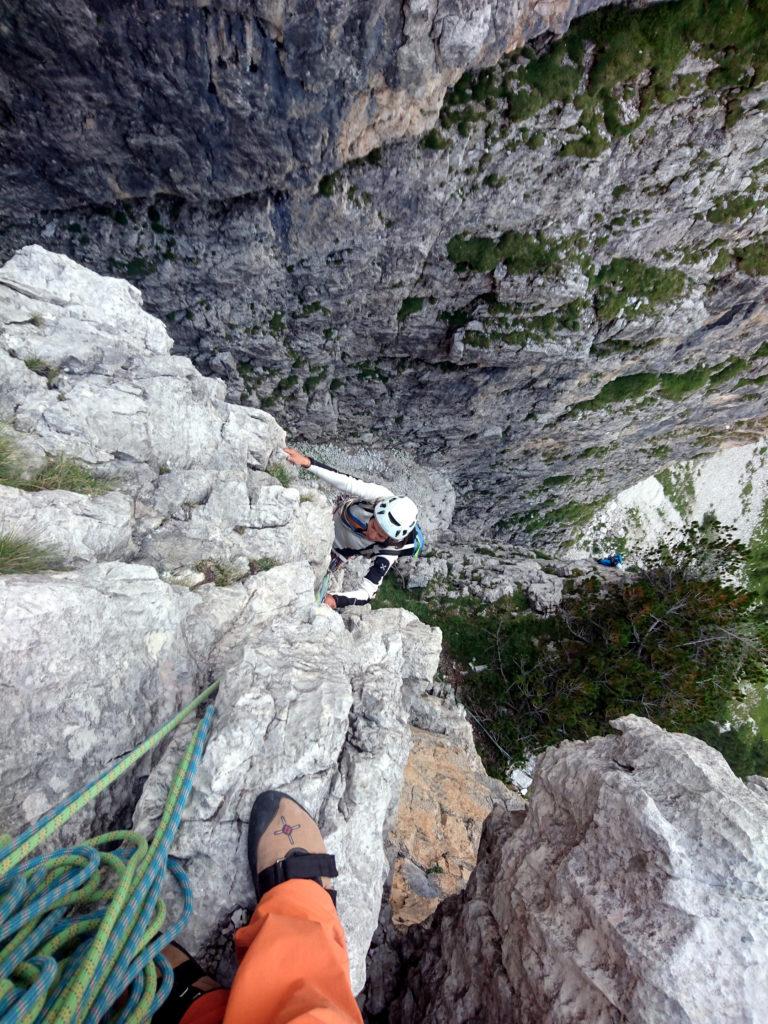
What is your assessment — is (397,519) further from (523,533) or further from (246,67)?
(523,533)

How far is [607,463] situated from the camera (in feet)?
77.4

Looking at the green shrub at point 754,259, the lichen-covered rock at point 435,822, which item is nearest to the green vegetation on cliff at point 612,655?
the lichen-covered rock at point 435,822

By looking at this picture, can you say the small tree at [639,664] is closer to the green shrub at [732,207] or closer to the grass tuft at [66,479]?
the green shrub at [732,207]

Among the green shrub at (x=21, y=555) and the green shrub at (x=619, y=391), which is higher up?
the green shrub at (x=619, y=391)

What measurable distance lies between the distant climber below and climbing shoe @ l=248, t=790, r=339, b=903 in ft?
12.2

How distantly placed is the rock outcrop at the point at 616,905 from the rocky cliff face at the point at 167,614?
1.13 m

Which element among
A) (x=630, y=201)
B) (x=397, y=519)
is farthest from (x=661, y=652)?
(x=630, y=201)

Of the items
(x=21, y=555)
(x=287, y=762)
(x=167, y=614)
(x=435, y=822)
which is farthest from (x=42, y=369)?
(x=435, y=822)

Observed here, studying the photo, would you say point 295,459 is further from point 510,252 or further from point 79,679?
point 510,252

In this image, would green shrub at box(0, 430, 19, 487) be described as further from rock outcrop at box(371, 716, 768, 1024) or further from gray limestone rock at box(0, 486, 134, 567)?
rock outcrop at box(371, 716, 768, 1024)

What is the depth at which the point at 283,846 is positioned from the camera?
313 cm

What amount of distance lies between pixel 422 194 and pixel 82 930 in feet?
48.5

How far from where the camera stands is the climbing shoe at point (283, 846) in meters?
3.02

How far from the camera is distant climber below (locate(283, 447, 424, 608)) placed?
292 inches
